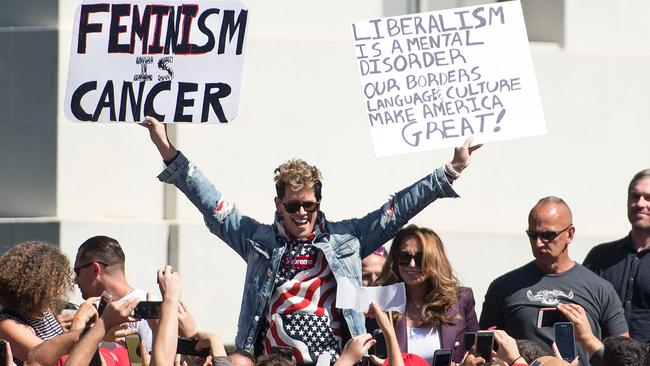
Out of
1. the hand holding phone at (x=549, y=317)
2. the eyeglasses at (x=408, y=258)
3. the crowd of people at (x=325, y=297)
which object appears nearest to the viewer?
the crowd of people at (x=325, y=297)

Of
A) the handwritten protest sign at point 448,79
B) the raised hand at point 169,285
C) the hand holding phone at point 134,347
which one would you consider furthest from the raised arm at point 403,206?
the raised hand at point 169,285

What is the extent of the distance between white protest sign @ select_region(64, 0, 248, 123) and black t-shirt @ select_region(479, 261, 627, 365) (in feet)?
5.88

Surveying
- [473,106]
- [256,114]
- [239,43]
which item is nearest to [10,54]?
[256,114]

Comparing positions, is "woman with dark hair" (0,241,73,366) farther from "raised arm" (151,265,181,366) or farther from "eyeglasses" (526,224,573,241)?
"eyeglasses" (526,224,573,241)

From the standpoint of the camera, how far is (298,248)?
8125 millimetres

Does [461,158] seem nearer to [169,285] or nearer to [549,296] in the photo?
[549,296]

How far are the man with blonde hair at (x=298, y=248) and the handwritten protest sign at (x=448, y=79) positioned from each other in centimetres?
44

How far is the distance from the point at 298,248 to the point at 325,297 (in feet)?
0.93

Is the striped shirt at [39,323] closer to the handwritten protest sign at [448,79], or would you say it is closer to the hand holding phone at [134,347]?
the hand holding phone at [134,347]

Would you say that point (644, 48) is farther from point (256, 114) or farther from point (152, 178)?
point (152, 178)

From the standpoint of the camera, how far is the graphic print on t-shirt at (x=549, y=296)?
8.58 metres

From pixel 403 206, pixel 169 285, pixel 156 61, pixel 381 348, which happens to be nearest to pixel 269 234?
pixel 403 206

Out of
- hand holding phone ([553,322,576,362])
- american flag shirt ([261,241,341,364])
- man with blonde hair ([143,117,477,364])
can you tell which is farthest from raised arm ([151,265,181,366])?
hand holding phone ([553,322,576,362])

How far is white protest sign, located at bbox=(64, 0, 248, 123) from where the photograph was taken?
28.0 feet
